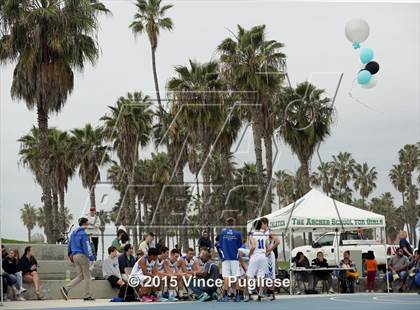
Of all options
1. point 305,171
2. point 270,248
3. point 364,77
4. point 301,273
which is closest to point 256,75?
point 305,171

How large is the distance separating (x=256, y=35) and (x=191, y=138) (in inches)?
302

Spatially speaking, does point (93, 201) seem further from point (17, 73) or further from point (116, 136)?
point (116, 136)

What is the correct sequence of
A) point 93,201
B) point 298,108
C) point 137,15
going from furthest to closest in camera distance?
1. point 137,15
2. point 298,108
3. point 93,201

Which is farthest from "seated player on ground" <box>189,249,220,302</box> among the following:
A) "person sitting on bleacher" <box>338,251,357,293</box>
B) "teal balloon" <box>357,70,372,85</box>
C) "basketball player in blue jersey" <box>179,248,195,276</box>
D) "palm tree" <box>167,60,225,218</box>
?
"palm tree" <box>167,60,225,218</box>

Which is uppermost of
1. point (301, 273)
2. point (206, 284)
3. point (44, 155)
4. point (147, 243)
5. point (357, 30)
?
point (357, 30)

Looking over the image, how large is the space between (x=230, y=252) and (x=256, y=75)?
16.7 m

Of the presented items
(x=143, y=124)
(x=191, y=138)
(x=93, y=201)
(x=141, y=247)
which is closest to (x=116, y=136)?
(x=143, y=124)

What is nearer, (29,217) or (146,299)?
(146,299)

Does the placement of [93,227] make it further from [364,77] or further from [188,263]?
[364,77]


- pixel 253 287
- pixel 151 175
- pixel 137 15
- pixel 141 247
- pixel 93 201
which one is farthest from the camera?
pixel 151 175

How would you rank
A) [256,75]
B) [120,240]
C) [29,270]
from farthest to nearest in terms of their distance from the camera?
[256,75] → [120,240] → [29,270]

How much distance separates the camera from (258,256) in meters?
17.8

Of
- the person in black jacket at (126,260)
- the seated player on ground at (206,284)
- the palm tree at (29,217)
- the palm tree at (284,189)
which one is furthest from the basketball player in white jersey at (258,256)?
the palm tree at (29,217)

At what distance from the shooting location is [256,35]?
35.1m
